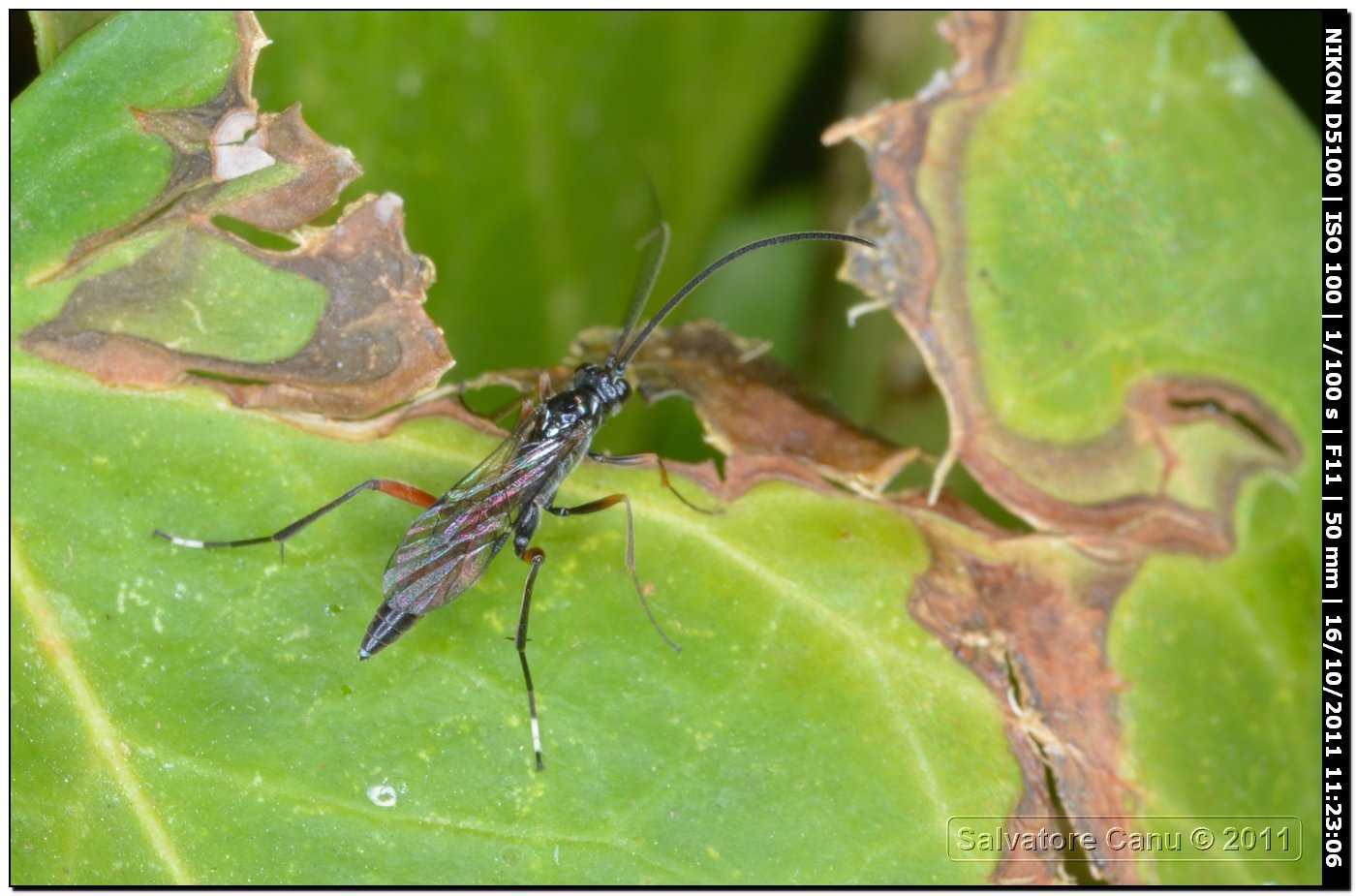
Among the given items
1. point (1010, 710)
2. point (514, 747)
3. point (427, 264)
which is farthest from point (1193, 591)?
point (427, 264)

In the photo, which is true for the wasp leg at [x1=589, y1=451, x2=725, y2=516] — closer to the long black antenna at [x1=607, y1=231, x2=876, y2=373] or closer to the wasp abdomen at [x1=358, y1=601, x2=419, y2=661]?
the long black antenna at [x1=607, y1=231, x2=876, y2=373]

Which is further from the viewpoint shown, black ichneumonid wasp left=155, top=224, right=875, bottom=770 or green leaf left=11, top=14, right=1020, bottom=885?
black ichneumonid wasp left=155, top=224, right=875, bottom=770

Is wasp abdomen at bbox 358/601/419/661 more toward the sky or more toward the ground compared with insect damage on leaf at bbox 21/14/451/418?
more toward the ground

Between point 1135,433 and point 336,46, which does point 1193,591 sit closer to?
point 1135,433

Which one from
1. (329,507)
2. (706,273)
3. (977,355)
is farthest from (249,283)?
(977,355)

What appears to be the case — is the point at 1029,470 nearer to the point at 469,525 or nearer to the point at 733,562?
the point at 733,562

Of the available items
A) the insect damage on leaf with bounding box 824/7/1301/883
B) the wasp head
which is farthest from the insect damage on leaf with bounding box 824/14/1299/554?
the wasp head
